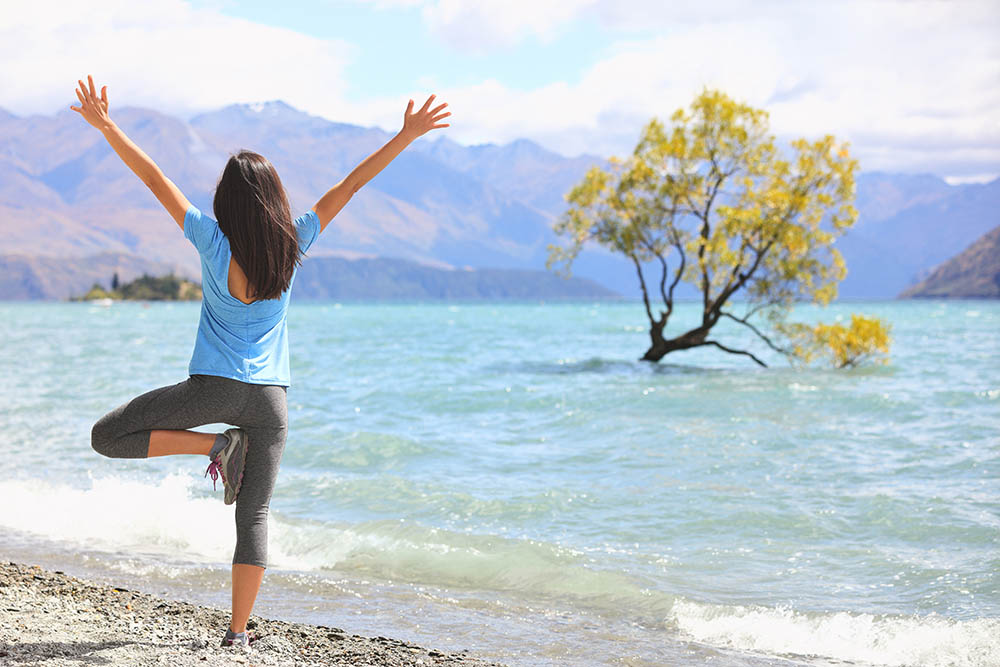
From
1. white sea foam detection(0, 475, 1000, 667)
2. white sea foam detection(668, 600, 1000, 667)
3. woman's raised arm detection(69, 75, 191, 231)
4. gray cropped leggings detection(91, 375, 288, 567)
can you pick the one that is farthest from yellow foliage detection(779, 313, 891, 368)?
woman's raised arm detection(69, 75, 191, 231)

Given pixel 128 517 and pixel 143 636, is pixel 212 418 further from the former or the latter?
pixel 128 517

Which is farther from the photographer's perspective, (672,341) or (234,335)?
(672,341)

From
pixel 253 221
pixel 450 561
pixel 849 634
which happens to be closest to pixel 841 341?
pixel 450 561

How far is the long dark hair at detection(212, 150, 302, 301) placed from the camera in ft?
14.4

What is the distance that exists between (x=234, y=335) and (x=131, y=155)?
1058 mm

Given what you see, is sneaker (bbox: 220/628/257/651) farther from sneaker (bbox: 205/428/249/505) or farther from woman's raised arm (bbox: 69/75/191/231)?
woman's raised arm (bbox: 69/75/191/231)

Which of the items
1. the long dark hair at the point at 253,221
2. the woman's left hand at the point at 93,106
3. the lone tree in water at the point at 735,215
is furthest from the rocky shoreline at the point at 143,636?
the lone tree in water at the point at 735,215

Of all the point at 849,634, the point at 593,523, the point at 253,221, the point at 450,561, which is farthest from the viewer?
the point at 593,523

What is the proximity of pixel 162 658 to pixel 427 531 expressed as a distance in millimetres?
5198

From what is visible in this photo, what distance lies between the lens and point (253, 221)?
14.4 feet

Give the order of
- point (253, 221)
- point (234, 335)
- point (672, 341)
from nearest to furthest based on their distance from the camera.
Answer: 1. point (253, 221)
2. point (234, 335)
3. point (672, 341)

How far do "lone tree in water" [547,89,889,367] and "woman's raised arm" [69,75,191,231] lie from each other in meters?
22.8

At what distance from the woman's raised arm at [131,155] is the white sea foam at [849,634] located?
478cm

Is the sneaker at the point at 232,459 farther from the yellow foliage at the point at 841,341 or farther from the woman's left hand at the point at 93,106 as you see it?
the yellow foliage at the point at 841,341
